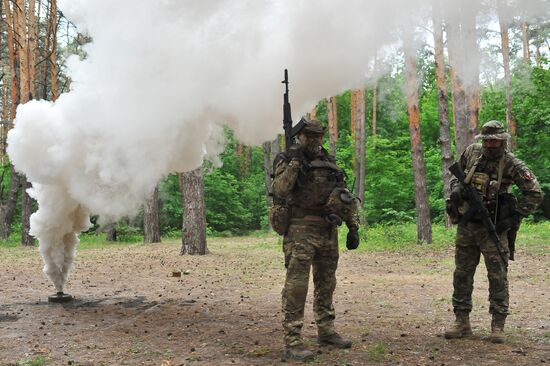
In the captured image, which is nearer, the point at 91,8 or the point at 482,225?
the point at 482,225

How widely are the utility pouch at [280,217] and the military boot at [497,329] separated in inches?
105

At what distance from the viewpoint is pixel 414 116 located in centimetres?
1881

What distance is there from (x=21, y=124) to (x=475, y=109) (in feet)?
60.3

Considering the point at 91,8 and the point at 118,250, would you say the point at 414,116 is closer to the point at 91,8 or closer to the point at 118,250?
the point at 118,250

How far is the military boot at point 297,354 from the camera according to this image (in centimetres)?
576

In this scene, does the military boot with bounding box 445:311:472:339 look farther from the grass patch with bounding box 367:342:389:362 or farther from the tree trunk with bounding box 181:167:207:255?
the tree trunk with bounding box 181:167:207:255

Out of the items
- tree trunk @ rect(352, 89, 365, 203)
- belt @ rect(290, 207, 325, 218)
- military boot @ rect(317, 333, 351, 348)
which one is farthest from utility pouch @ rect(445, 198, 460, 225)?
tree trunk @ rect(352, 89, 365, 203)

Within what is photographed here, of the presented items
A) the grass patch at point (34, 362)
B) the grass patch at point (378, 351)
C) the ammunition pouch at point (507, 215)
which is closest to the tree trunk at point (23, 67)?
the grass patch at point (34, 362)

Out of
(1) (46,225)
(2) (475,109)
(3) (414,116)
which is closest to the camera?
(1) (46,225)

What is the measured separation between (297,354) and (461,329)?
2.14 meters

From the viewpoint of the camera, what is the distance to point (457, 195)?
6.71 m

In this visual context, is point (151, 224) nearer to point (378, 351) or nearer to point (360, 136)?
point (360, 136)

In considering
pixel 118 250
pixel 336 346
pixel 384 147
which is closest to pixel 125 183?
pixel 336 346

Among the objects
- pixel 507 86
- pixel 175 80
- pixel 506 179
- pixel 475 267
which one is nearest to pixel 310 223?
pixel 475 267
